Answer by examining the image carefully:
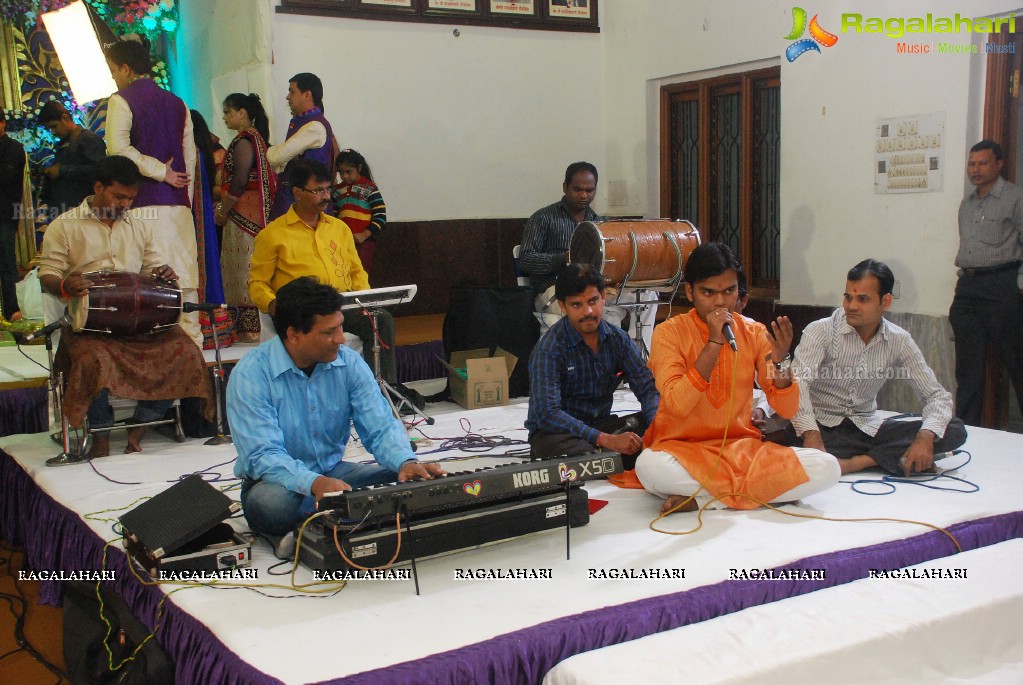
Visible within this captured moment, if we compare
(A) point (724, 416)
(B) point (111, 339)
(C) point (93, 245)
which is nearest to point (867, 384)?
(A) point (724, 416)

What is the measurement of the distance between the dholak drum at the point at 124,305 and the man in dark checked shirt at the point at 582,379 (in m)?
1.86

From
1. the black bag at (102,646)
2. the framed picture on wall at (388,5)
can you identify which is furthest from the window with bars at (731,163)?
the black bag at (102,646)

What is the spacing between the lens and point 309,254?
5.04 m

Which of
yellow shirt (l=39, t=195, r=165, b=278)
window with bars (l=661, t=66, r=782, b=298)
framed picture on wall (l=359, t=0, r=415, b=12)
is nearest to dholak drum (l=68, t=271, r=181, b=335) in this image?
yellow shirt (l=39, t=195, r=165, b=278)

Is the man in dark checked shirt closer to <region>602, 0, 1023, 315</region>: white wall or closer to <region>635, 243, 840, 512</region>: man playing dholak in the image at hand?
<region>635, 243, 840, 512</region>: man playing dholak

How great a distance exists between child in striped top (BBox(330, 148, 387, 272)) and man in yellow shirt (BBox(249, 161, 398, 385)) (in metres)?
1.09

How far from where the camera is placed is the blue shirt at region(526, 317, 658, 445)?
374cm

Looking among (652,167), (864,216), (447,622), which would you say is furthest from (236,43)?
(447,622)

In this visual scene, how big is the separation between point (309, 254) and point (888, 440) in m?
2.90

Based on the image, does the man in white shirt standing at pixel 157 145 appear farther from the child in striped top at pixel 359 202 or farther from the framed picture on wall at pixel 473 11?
the framed picture on wall at pixel 473 11

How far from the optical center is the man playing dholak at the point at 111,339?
440cm

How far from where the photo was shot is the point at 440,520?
285cm

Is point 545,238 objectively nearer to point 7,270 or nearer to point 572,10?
point 572,10

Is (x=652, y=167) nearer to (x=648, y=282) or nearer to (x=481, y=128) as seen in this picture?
(x=481, y=128)
